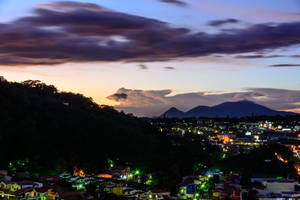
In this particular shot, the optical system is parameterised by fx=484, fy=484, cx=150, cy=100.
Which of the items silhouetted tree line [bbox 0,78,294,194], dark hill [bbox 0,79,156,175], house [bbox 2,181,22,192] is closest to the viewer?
house [bbox 2,181,22,192]

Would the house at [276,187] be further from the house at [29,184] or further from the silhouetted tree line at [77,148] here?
the house at [29,184]

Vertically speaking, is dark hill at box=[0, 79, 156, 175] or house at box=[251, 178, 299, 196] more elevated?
dark hill at box=[0, 79, 156, 175]

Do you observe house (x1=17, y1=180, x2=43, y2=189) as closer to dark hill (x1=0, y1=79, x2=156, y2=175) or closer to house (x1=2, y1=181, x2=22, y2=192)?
house (x1=2, y1=181, x2=22, y2=192)

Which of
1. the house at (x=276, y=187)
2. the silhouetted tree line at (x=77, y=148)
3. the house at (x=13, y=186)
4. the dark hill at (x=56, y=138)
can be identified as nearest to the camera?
the house at (x=13, y=186)

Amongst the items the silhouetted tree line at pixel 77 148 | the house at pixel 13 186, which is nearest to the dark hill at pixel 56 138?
the silhouetted tree line at pixel 77 148

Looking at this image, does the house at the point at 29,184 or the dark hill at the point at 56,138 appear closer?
the house at the point at 29,184

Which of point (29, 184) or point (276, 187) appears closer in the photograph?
point (29, 184)

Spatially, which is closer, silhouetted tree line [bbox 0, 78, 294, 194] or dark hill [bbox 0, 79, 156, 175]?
silhouetted tree line [bbox 0, 78, 294, 194]

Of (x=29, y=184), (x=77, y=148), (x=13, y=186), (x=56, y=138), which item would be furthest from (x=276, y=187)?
(x=56, y=138)

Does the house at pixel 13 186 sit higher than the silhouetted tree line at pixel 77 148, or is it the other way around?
the silhouetted tree line at pixel 77 148

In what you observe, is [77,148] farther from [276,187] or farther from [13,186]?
[276,187]

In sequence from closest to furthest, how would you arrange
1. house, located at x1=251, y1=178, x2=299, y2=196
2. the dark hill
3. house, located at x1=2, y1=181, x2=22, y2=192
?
house, located at x1=2, y1=181, x2=22, y2=192, house, located at x1=251, y1=178, x2=299, y2=196, the dark hill

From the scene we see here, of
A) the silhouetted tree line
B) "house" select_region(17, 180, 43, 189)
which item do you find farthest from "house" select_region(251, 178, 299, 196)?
"house" select_region(17, 180, 43, 189)
